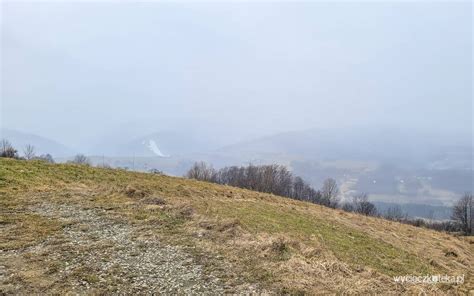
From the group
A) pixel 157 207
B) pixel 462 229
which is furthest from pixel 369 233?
pixel 462 229

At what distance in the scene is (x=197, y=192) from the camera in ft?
112

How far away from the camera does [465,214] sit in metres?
95.4

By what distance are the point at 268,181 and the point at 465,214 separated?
4898 cm

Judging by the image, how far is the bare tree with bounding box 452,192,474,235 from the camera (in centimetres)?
9234

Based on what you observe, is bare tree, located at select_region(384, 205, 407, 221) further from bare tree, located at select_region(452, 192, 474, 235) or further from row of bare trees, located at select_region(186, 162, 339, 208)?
row of bare trees, located at select_region(186, 162, 339, 208)

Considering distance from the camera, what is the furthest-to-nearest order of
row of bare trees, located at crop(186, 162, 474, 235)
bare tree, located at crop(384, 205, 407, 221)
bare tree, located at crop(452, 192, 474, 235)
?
bare tree, located at crop(384, 205, 407, 221) < row of bare trees, located at crop(186, 162, 474, 235) < bare tree, located at crop(452, 192, 474, 235)

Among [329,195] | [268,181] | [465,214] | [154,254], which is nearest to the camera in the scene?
[154,254]

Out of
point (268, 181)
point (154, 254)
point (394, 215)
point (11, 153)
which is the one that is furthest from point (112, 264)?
point (394, 215)

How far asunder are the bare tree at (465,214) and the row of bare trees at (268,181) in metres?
30.0

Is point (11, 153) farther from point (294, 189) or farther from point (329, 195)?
point (329, 195)

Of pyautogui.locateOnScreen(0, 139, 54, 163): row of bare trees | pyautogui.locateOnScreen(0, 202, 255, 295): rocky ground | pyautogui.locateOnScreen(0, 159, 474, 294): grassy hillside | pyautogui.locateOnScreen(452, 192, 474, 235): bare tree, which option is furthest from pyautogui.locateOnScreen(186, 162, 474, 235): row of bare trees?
pyautogui.locateOnScreen(0, 202, 255, 295): rocky ground

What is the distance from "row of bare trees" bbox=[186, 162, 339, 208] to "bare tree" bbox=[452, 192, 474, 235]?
98.4 ft

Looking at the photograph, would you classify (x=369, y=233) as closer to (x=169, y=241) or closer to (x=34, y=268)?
(x=169, y=241)

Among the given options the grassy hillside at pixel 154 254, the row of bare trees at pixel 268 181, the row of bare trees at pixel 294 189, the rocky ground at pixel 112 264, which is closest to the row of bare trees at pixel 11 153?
the grassy hillside at pixel 154 254
